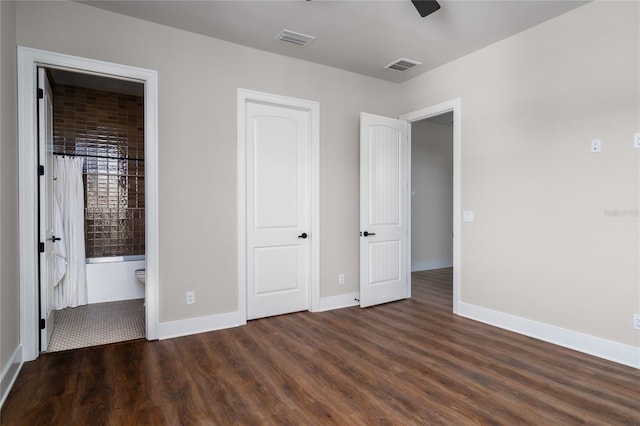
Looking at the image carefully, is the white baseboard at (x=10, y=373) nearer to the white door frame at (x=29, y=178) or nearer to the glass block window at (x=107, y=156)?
the white door frame at (x=29, y=178)

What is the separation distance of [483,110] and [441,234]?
359cm

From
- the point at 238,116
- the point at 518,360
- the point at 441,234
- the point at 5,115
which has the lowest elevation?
the point at 518,360

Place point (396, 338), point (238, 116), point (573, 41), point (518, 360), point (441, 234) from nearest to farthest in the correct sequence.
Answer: point (518, 360)
point (573, 41)
point (396, 338)
point (238, 116)
point (441, 234)

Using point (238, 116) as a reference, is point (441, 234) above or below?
below

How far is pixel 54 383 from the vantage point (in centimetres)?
240

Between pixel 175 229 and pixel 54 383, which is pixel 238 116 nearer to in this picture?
pixel 175 229

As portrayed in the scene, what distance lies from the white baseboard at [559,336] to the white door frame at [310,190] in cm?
168

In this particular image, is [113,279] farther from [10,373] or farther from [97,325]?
[10,373]

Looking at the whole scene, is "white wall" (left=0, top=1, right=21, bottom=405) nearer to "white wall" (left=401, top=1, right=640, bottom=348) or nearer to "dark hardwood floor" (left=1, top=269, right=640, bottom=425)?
"dark hardwood floor" (left=1, top=269, right=640, bottom=425)

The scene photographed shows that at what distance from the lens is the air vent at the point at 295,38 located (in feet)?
11.0

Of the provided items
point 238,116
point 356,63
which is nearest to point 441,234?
point 356,63

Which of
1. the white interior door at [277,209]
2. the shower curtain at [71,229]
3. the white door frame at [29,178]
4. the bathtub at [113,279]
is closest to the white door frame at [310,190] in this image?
the white interior door at [277,209]

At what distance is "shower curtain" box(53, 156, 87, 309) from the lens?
14.0 ft

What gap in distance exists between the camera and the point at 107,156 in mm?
4742
